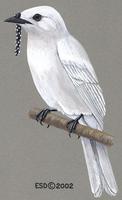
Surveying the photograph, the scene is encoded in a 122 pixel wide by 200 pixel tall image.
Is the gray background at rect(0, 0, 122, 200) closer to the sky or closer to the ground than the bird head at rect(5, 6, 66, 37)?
closer to the ground

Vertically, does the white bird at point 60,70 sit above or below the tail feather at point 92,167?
above

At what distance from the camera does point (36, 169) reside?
235 centimetres

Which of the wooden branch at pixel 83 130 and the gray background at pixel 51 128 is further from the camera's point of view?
the gray background at pixel 51 128

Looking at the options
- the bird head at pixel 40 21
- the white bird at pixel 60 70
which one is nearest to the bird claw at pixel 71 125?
the white bird at pixel 60 70

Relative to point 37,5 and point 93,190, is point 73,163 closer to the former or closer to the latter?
point 93,190

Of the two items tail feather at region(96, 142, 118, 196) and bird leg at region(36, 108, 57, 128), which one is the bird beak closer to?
bird leg at region(36, 108, 57, 128)

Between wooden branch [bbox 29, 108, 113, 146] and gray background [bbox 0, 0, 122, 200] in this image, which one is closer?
wooden branch [bbox 29, 108, 113, 146]

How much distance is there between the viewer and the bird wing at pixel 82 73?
2.26 meters

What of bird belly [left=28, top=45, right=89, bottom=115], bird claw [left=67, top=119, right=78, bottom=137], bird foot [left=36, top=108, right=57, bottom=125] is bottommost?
bird claw [left=67, top=119, right=78, bottom=137]

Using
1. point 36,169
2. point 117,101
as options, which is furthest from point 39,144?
point 117,101

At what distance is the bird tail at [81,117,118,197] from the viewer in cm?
230

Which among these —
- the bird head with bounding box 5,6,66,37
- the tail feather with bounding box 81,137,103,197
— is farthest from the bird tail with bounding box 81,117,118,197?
the bird head with bounding box 5,6,66,37

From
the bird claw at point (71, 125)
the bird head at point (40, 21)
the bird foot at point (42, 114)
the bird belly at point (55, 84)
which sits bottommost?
the bird claw at point (71, 125)

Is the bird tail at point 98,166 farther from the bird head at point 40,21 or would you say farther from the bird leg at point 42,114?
the bird head at point 40,21
